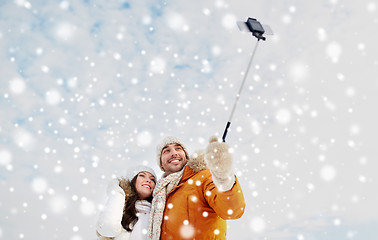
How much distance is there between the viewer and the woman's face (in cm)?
336

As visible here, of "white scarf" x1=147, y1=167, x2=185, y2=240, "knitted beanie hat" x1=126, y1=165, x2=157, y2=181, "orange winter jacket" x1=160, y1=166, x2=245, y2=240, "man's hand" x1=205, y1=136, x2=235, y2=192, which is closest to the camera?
"man's hand" x1=205, y1=136, x2=235, y2=192

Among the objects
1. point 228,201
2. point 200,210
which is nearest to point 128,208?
point 200,210

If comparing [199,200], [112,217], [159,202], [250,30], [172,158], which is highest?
[250,30]

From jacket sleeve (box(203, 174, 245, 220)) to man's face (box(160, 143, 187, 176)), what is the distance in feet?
2.46

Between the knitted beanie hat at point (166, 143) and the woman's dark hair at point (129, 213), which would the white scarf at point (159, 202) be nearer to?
the woman's dark hair at point (129, 213)

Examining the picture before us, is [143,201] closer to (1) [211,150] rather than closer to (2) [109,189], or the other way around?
(2) [109,189]

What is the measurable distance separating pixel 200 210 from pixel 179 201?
22cm

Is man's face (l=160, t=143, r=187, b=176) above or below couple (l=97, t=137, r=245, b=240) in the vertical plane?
above

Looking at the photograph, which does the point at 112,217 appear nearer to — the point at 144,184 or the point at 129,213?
the point at 129,213

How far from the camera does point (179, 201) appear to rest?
8.98 feet

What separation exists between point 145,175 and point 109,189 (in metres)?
0.46

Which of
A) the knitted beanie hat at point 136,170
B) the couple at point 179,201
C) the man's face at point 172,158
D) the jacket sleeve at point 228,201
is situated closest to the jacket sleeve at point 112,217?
the couple at point 179,201

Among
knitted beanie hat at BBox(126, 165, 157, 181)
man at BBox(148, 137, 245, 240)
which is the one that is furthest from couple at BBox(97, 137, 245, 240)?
knitted beanie hat at BBox(126, 165, 157, 181)

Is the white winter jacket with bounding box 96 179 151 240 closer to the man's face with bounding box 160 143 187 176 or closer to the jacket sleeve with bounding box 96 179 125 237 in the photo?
the jacket sleeve with bounding box 96 179 125 237
